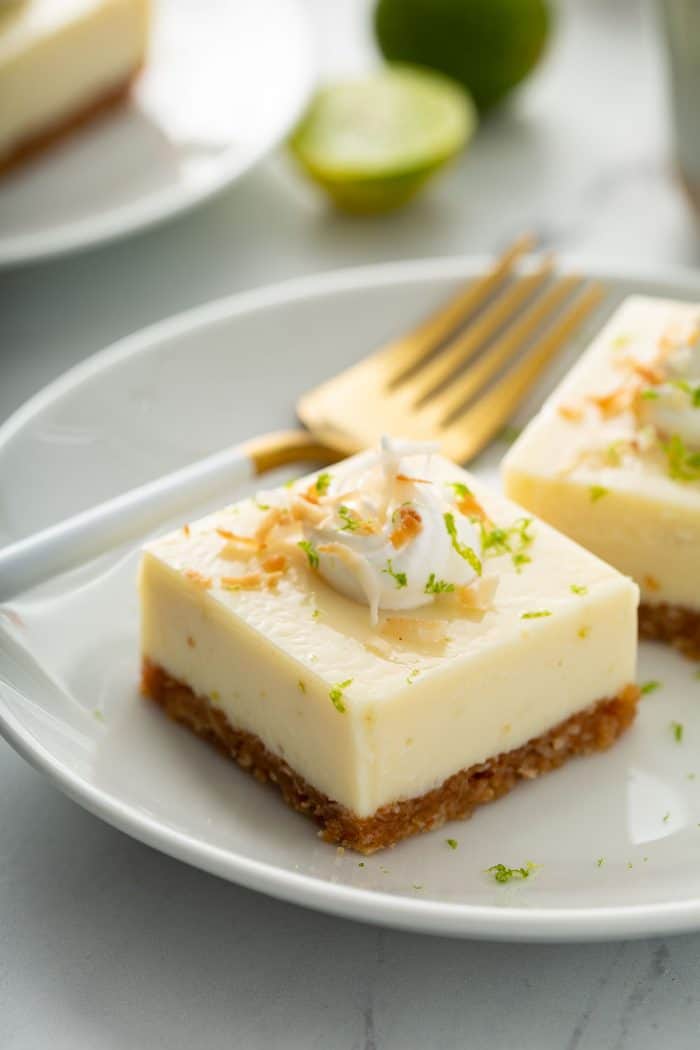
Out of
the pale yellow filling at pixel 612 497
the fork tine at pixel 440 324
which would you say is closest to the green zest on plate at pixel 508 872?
the pale yellow filling at pixel 612 497

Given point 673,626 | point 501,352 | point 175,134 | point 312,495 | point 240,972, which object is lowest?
point 673,626

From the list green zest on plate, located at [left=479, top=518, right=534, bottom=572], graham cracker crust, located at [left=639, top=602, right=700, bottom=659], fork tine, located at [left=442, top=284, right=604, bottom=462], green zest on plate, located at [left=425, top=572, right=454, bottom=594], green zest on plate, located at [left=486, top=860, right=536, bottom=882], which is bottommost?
graham cracker crust, located at [left=639, top=602, right=700, bottom=659]

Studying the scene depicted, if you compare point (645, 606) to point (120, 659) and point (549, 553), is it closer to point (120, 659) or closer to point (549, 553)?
point (549, 553)

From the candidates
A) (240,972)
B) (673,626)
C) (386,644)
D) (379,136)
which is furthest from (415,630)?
(379,136)

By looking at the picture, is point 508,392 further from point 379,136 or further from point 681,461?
point 379,136

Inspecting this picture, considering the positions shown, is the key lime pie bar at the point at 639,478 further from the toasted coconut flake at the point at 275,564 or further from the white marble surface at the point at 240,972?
the white marble surface at the point at 240,972

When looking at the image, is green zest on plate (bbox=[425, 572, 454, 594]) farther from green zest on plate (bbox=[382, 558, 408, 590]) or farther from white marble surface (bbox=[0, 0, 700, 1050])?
white marble surface (bbox=[0, 0, 700, 1050])

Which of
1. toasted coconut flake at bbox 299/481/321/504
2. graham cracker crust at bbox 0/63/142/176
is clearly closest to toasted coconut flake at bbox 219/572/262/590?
toasted coconut flake at bbox 299/481/321/504
